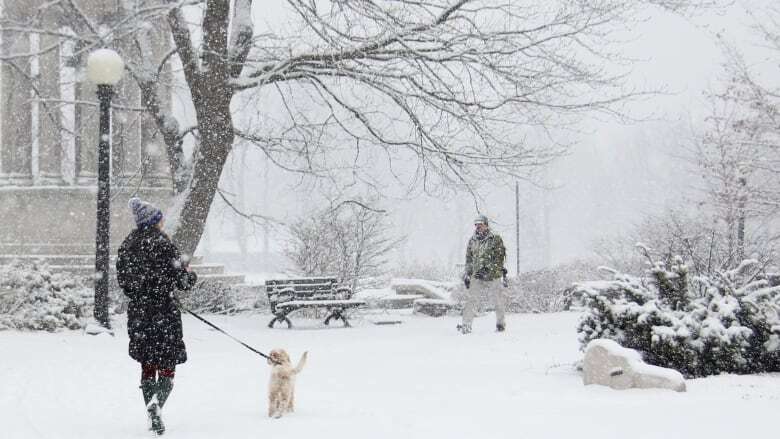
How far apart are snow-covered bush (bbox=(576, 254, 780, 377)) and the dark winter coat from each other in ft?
14.8

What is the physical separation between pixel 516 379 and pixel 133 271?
4084mm

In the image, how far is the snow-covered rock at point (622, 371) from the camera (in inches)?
265

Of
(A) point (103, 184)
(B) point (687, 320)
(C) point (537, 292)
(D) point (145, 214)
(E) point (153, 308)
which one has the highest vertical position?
(A) point (103, 184)

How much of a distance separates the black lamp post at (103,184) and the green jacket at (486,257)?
5700 millimetres

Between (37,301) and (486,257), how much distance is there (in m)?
7.32

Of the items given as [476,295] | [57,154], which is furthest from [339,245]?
[57,154]

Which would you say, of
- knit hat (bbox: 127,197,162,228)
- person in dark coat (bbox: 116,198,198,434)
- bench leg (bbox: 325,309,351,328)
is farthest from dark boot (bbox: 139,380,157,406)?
bench leg (bbox: 325,309,351,328)

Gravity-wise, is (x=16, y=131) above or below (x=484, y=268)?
above

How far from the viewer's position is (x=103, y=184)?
38.2 feet

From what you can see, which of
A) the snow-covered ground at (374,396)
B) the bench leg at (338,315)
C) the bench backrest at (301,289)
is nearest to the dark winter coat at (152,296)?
the snow-covered ground at (374,396)

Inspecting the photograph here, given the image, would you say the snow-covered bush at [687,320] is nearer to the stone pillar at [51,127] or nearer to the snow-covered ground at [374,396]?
the snow-covered ground at [374,396]

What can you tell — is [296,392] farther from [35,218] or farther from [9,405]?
[35,218]

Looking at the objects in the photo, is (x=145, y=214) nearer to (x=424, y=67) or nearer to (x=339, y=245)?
(x=424, y=67)

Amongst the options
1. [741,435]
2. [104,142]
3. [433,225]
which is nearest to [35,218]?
[104,142]
